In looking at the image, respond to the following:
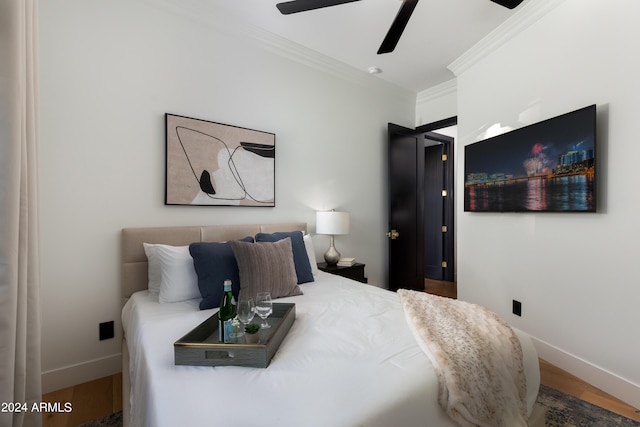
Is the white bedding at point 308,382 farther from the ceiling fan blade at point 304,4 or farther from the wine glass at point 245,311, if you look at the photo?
the ceiling fan blade at point 304,4

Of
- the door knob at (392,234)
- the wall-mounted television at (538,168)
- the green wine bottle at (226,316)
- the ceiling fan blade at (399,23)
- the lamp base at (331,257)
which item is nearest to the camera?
the green wine bottle at (226,316)

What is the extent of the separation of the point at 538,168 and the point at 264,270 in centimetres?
233

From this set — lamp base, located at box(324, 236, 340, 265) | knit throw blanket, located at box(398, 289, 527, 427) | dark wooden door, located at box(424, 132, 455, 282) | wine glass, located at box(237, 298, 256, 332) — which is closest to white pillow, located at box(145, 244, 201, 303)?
wine glass, located at box(237, 298, 256, 332)

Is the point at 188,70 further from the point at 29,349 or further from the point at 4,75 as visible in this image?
the point at 29,349

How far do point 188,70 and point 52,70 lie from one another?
0.89m

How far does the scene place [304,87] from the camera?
10.8ft

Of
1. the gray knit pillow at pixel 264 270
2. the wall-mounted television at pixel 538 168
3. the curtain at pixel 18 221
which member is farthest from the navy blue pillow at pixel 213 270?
the wall-mounted television at pixel 538 168

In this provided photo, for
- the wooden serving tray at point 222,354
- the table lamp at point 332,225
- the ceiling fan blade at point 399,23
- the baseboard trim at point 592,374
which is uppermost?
the ceiling fan blade at point 399,23

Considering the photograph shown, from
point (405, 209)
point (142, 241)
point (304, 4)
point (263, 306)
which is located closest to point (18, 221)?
point (263, 306)

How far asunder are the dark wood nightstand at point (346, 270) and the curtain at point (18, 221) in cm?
226

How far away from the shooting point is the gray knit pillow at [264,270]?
6.20ft

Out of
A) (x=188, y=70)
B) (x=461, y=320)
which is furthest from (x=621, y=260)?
(x=188, y=70)

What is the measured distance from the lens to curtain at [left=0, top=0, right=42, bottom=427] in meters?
0.89

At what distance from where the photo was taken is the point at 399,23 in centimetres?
210
